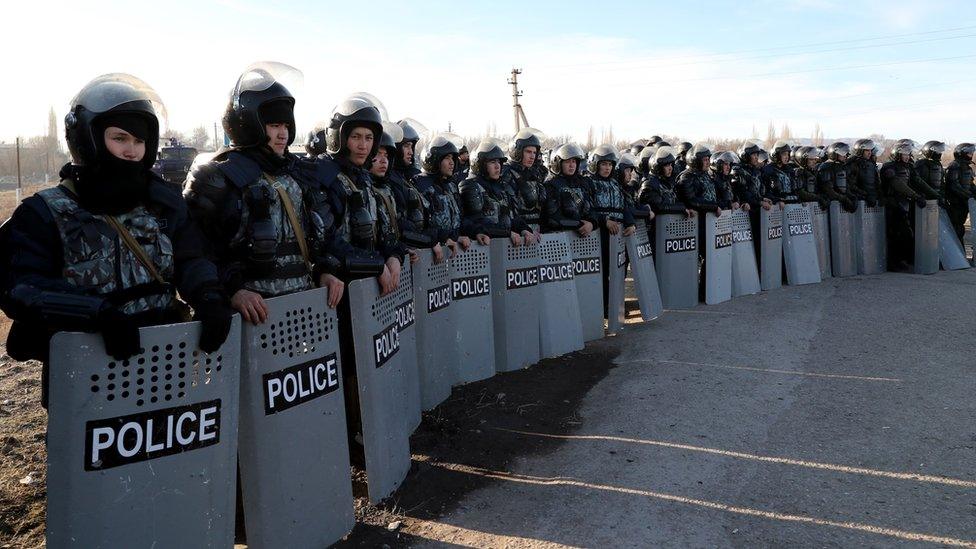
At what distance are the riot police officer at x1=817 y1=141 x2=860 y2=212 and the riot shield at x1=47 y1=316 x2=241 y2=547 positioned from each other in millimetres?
12202

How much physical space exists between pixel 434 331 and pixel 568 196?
3411mm

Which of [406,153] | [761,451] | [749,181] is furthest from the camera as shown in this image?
[749,181]

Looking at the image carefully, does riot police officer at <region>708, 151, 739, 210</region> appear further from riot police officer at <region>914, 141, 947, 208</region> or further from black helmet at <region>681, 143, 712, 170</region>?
riot police officer at <region>914, 141, 947, 208</region>

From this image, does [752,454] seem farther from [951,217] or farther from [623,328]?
[951,217]

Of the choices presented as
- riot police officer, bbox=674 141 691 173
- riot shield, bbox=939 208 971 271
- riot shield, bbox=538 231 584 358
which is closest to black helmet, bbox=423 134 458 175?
riot shield, bbox=538 231 584 358

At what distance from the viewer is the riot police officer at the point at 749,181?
1170 centimetres

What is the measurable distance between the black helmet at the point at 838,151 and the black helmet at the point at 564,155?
21.7ft

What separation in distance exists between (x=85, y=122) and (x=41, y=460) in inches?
115

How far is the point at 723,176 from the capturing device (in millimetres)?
11859

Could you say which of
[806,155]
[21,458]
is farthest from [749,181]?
[21,458]

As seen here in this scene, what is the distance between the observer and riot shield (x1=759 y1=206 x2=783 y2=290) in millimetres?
11609

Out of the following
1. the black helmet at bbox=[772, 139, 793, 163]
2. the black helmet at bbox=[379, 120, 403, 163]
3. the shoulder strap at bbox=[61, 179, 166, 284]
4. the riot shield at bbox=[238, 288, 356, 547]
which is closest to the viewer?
the shoulder strap at bbox=[61, 179, 166, 284]

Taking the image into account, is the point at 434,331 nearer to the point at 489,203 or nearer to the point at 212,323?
the point at 489,203

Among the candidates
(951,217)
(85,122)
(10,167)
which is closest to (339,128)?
(85,122)
